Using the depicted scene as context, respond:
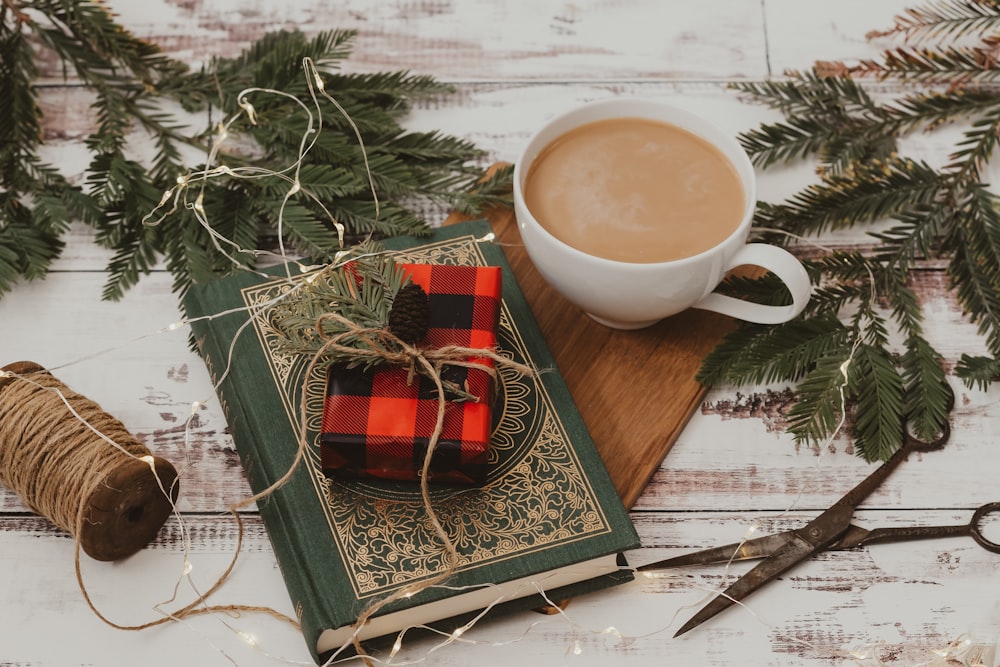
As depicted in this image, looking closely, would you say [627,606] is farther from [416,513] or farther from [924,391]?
[924,391]

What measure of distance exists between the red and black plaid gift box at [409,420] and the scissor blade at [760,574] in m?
0.24

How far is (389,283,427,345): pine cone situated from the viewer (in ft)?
2.64

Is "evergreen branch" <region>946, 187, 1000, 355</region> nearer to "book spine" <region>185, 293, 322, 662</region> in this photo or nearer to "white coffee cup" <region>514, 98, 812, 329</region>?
"white coffee cup" <region>514, 98, 812, 329</region>

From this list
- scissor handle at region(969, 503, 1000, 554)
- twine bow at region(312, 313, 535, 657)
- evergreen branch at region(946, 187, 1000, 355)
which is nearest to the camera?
twine bow at region(312, 313, 535, 657)

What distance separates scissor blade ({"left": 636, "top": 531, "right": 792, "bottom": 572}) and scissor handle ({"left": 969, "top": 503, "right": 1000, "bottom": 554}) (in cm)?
18

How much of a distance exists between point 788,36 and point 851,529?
670mm

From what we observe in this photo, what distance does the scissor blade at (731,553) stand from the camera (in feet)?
2.85

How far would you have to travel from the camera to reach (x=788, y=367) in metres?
0.94

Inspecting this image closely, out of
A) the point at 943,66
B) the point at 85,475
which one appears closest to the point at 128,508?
the point at 85,475

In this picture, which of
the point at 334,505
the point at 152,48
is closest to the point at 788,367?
the point at 334,505

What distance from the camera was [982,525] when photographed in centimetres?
91

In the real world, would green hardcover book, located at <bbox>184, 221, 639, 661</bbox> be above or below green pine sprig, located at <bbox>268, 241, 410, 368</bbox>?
below

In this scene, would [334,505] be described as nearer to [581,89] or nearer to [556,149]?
[556,149]

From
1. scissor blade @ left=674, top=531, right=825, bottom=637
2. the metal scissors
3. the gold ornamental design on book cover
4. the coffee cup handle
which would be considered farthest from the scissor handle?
the gold ornamental design on book cover
